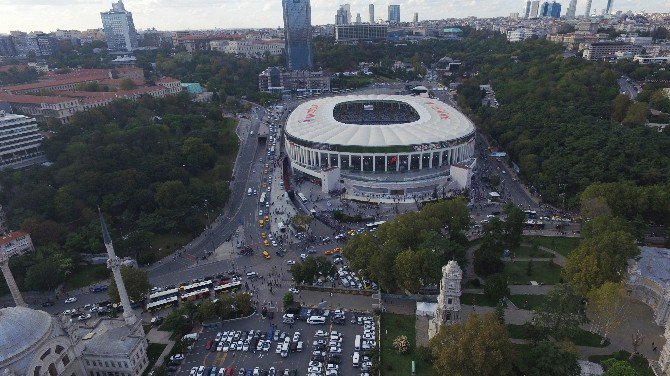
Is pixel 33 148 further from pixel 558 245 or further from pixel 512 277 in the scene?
pixel 558 245

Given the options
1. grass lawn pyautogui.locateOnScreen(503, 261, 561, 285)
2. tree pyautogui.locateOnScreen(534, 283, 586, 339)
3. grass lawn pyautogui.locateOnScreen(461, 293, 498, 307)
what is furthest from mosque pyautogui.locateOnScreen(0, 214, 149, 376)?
grass lawn pyautogui.locateOnScreen(503, 261, 561, 285)

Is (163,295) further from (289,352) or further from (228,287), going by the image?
(289,352)

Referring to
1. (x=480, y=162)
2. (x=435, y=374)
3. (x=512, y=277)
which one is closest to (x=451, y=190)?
(x=480, y=162)

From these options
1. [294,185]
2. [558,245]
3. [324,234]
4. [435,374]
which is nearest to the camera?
[435,374]

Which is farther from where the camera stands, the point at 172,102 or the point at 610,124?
the point at 172,102

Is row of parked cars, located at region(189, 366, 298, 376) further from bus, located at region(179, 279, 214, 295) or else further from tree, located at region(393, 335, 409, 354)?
bus, located at region(179, 279, 214, 295)

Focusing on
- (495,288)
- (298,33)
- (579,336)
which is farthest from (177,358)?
(298,33)
